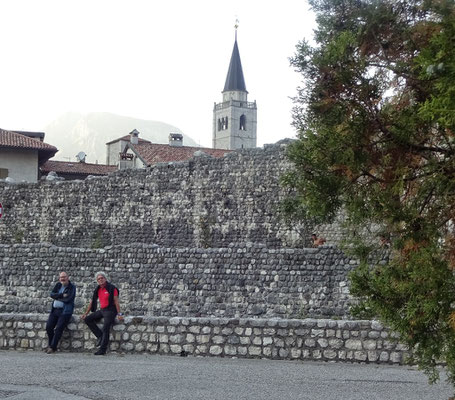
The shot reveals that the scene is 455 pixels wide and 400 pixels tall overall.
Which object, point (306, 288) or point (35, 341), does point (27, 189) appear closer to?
point (306, 288)

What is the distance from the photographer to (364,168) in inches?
311

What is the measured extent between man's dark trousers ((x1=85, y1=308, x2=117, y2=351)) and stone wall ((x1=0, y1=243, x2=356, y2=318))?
19.4 feet

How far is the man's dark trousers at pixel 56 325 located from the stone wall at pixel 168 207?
12.1 metres

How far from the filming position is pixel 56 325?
14.0m

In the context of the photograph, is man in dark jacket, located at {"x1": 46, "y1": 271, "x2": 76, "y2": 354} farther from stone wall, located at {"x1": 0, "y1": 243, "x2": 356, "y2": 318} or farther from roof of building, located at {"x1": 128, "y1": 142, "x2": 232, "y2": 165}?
roof of building, located at {"x1": 128, "y1": 142, "x2": 232, "y2": 165}

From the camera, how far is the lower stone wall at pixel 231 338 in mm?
12531

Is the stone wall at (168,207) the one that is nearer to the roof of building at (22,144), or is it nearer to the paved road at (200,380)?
the paved road at (200,380)

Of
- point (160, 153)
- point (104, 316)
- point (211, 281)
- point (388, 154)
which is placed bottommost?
point (104, 316)

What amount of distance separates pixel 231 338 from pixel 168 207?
16042mm

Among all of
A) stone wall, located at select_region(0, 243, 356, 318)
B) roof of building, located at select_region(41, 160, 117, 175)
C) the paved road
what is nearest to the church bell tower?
roof of building, located at select_region(41, 160, 117, 175)

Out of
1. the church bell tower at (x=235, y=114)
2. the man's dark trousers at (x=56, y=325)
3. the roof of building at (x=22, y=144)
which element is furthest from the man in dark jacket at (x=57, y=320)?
the church bell tower at (x=235, y=114)

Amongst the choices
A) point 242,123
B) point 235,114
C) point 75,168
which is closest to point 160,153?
point 75,168

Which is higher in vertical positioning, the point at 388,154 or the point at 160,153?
the point at 160,153

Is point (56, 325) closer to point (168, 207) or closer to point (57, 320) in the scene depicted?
point (57, 320)
